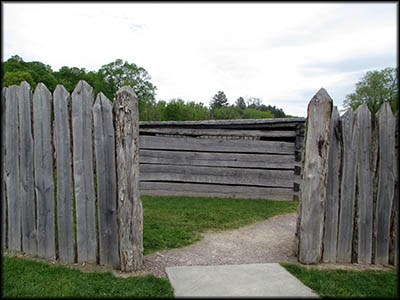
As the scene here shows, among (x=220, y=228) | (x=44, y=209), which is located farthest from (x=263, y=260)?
(x=44, y=209)

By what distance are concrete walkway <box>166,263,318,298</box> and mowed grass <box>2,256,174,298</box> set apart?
0.23 meters

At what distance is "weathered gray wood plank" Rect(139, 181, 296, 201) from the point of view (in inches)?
358

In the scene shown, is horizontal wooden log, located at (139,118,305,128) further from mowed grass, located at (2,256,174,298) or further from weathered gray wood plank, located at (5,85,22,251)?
mowed grass, located at (2,256,174,298)

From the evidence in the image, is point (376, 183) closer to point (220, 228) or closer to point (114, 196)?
point (220, 228)

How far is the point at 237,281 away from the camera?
11.0 ft

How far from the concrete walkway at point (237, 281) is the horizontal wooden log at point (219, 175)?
5297mm

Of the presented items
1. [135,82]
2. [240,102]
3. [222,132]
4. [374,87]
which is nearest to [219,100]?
[240,102]

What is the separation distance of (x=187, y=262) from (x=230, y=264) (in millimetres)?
615

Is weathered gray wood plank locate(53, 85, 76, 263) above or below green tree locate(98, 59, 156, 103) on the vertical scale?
below

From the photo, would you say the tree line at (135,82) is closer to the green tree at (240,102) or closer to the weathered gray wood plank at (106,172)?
the weathered gray wood plank at (106,172)

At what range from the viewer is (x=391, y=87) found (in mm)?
27016

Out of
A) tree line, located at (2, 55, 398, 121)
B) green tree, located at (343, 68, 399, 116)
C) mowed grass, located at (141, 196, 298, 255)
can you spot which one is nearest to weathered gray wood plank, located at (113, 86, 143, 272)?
mowed grass, located at (141, 196, 298, 255)

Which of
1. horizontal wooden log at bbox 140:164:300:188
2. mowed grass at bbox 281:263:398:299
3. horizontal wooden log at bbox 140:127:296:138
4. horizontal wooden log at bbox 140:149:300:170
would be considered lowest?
mowed grass at bbox 281:263:398:299

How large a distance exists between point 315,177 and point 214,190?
5497 millimetres
